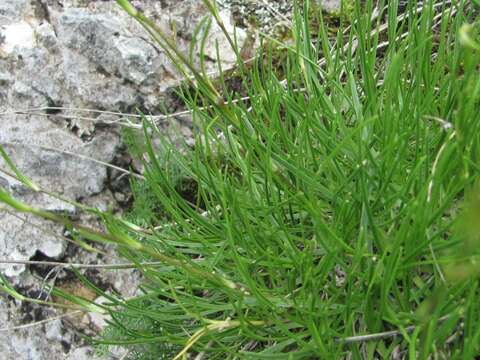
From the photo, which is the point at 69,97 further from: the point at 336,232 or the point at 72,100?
the point at 336,232

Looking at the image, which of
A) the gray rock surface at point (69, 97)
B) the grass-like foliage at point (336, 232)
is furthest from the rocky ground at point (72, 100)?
the grass-like foliage at point (336, 232)

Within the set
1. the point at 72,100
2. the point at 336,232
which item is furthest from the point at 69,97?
the point at 336,232

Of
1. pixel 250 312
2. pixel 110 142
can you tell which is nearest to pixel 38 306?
pixel 110 142

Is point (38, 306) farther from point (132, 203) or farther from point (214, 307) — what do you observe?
point (214, 307)

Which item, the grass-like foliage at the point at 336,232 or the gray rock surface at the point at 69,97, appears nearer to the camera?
the grass-like foliage at the point at 336,232

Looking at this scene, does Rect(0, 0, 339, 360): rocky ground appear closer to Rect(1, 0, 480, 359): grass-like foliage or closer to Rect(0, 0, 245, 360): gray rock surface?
Rect(0, 0, 245, 360): gray rock surface

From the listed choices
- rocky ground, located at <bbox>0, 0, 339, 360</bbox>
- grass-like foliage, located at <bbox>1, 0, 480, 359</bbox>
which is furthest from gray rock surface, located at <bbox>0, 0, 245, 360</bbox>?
grass-like foliage, located at <bbox>1, 0, 480, 359</bbox>

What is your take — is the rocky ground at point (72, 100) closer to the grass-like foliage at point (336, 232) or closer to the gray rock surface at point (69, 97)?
the gray rock surface at point (69, 97)

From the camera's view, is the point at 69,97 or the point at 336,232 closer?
the point at 336,232
